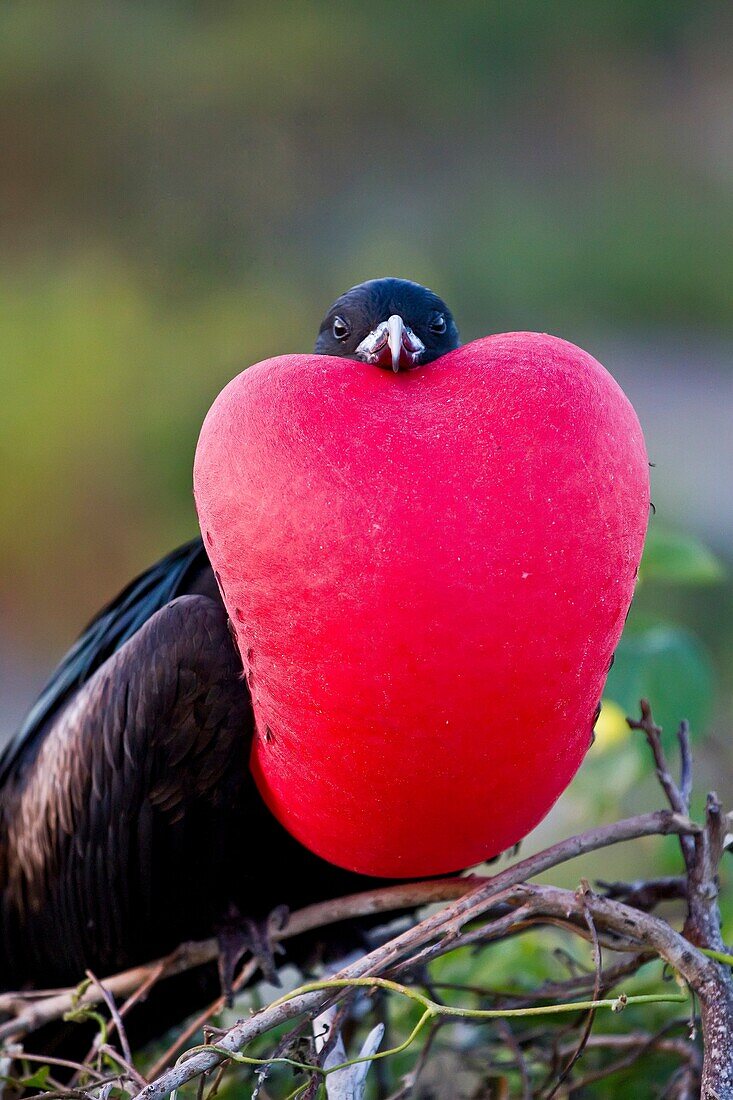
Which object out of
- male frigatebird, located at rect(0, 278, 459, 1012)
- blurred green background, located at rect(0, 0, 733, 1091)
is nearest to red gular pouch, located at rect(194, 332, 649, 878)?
male frigatebird, located at rect(0, 278, 459, 1012)

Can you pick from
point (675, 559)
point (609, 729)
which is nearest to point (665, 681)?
point (675, 559)

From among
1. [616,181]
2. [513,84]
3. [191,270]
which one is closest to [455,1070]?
[191,270]

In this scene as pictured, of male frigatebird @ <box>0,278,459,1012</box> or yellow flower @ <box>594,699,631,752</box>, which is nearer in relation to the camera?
male frigatebird @ <box>0,278,459,1012</box>

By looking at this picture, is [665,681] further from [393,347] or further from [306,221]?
[306,221]

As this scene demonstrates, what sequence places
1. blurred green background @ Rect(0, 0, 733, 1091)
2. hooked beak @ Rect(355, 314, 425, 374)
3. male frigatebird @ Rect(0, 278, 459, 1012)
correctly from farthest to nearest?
blurred green background @ Rect(0, 0, 733, 1091) < male frigatebird @ Rect(0, 278, 459, 1012) < hooked beak @ Rect(355, 314, 425, 374)

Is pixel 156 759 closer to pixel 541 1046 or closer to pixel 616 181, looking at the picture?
pixel 541 1046

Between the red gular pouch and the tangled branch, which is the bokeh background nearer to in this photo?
the tangled branch

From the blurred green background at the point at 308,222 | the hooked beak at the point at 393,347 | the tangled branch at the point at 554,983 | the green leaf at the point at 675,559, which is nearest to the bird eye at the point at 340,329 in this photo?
the hooked beak at the point at 393,347
